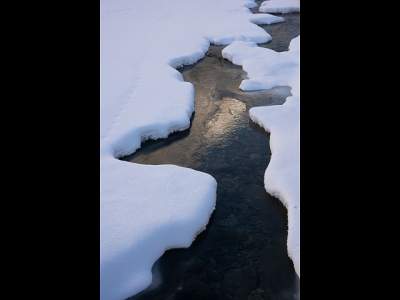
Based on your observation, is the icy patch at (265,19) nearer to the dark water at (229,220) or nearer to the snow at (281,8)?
the snow at (281,8)

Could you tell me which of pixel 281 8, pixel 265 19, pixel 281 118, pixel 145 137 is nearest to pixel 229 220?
pixel 145 137

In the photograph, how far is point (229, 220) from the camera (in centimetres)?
458

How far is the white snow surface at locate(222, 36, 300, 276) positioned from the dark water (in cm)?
18

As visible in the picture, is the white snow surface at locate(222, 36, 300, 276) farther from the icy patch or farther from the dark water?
the icy patch

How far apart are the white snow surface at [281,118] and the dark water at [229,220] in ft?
0.59

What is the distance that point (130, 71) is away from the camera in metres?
8.74

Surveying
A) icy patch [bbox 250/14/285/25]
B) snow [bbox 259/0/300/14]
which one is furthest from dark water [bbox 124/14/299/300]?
snow [bbox 259/0/300/14]

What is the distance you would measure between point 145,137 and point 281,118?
7.50ft

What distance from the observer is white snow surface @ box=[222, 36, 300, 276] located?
4539 millimetres

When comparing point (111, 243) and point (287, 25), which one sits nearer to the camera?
point (111, 243)
